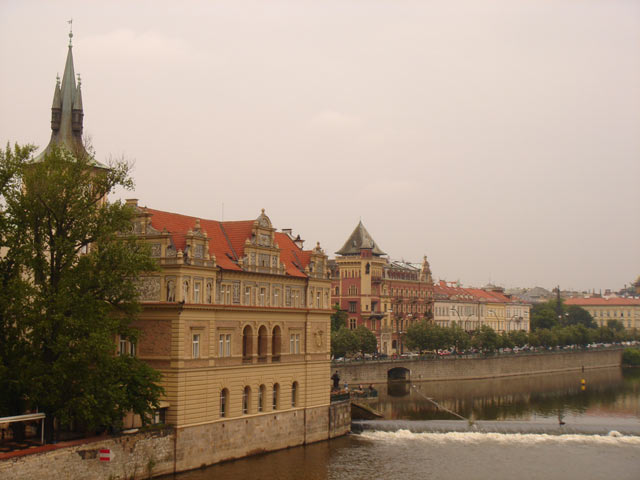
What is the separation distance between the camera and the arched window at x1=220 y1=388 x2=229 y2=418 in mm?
54603

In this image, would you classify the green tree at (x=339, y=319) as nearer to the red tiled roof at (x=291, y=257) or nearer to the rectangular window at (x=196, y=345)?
the red tiled roof at (x=291, y=257)

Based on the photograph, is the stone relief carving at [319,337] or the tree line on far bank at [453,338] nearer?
the stone relief carving at [319,337]

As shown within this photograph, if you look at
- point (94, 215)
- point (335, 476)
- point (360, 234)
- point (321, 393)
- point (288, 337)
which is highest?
point (360, 234)

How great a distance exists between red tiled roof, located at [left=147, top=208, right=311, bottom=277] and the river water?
42.1 feet

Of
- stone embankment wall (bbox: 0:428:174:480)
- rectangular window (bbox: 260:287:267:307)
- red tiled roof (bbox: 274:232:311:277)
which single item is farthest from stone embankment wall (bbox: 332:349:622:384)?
stone embankment wall (bbox: 0:428:174:480)

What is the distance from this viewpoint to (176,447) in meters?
50.0

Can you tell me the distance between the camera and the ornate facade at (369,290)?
464ft

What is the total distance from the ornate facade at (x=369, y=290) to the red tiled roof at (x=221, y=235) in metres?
73.4

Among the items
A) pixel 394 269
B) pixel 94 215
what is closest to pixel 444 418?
pixel 94 215

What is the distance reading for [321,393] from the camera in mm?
64500

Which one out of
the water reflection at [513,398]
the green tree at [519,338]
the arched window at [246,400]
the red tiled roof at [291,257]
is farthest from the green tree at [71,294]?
the green tree at [519,338]

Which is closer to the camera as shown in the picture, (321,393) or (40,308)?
(40,308)

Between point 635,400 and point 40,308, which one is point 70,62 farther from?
point 635,400

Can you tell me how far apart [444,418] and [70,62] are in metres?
45.1
